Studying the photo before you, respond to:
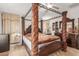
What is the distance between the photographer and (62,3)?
78.9 inches

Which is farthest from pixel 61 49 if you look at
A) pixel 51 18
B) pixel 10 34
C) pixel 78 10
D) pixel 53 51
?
pixel 10 34

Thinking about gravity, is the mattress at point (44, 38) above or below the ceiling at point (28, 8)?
below

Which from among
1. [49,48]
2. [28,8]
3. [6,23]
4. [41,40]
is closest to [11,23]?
[6,23]

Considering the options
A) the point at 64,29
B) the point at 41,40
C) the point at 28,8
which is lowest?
the point at 41,40

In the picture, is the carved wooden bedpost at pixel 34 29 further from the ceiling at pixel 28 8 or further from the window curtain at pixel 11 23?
the window curtain at pixel 11 23

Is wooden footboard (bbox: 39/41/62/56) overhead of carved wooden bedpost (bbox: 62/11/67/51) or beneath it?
beneath

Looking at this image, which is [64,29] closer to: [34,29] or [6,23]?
[34,29]

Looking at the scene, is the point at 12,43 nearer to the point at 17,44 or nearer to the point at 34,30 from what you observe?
the point at 17,44

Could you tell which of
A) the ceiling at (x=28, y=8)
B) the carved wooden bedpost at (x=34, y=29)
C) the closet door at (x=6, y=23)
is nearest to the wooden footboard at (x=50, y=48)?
the carved wooden bedpost at (x=34, y=29)

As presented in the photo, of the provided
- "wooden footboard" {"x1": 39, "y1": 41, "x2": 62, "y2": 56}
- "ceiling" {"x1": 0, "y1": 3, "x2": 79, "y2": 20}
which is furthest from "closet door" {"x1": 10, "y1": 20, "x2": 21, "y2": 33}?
"wooden footboard" {"x1": 39, "y1": 41, "x2": 62, "y2": 56}

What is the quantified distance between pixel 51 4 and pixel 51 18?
22 centimetres

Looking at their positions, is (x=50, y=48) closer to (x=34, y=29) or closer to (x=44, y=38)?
(x=44, y=38)

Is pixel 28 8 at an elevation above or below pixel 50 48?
above

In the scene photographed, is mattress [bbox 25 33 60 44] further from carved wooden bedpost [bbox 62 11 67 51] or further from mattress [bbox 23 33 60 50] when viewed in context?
carved wooden bedpost [bbox 62 11 67 51]
